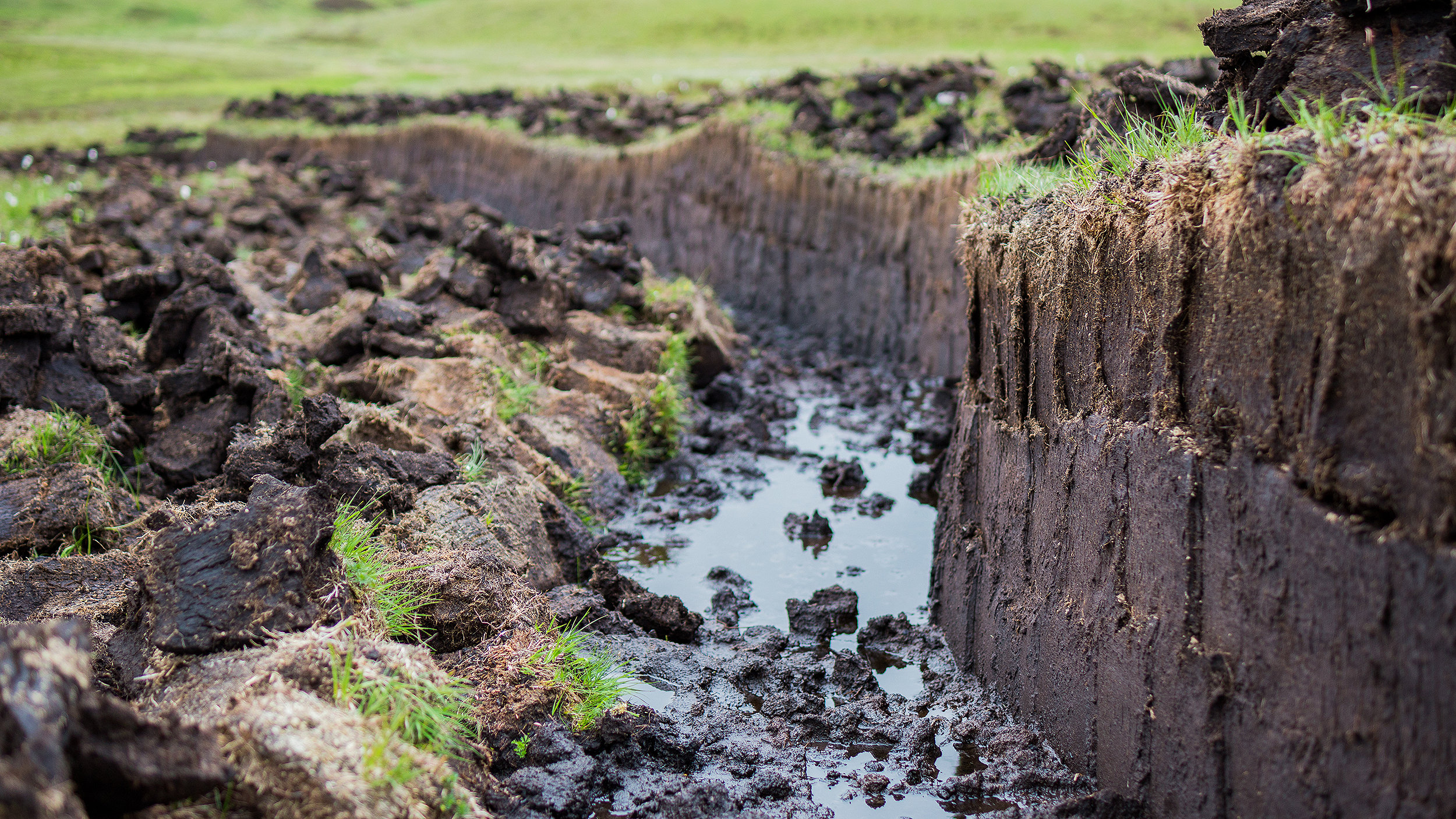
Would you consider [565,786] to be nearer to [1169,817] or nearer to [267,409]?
[1169,817]

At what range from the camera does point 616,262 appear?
373 inches

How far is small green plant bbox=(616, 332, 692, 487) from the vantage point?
761cm

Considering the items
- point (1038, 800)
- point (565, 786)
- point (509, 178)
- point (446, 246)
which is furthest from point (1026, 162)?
point (509, 178)

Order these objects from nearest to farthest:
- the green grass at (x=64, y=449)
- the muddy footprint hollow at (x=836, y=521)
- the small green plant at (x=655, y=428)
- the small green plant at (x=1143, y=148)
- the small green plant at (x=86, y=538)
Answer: the muddy footprint hollow at (x=836, y=521) → the small green plant at (x=1143, y=148) → the small green plant at (x=86, y=538) → the green grass at (x=64, y=449) → the small green plant at (x=655, y=428)

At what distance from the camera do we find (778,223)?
1216cm

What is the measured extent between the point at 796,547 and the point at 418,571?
2.64m

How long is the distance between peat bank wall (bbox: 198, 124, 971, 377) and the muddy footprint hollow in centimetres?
56

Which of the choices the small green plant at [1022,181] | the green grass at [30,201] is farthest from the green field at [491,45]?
the small green plant at [1022,181]

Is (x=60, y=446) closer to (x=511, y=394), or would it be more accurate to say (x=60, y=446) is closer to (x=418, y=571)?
(x=418, y=571)

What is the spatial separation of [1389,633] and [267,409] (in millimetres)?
5201

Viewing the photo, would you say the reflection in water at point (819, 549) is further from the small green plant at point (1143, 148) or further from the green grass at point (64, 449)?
the green grass at point (64, 449)

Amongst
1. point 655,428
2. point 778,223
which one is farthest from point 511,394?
point 778,223

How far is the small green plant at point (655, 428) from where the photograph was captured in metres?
7.61

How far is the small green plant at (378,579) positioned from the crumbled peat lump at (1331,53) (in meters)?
3.52
